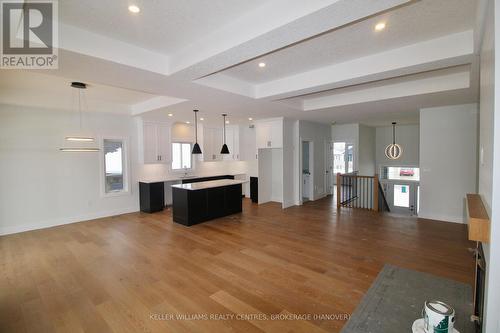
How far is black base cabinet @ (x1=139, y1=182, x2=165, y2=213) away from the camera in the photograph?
6.82 metres

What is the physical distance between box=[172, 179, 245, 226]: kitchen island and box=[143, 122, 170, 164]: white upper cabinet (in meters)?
1.78

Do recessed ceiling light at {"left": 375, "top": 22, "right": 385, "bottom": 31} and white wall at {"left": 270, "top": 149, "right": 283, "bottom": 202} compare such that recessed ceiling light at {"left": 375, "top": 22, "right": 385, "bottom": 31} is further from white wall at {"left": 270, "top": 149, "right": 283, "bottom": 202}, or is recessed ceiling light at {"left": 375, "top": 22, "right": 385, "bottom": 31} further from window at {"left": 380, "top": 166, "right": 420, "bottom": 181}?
window at {"left": 380, "top": 166, "right": 420, "bottom": 181}

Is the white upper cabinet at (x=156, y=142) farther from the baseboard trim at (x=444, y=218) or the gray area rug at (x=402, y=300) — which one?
the baseboard trim at (x=444, y=218)

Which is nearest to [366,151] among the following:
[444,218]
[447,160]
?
[447,160]

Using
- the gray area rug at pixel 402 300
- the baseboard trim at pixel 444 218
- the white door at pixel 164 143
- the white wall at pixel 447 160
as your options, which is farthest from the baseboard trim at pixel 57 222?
the white wall at pixel 447 160

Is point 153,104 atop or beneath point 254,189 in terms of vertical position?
atop

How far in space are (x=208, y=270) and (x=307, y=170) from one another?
5996 millimetres

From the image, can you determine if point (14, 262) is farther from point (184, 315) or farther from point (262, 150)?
point (262, 150)

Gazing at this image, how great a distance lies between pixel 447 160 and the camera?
18.6ft

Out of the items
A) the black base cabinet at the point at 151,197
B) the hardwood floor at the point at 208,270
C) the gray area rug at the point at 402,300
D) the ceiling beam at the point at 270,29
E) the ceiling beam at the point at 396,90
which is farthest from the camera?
the black base cabinet at the point at 151,197

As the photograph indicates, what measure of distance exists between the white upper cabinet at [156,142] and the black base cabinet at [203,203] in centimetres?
186

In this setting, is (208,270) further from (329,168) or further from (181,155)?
(329,168)

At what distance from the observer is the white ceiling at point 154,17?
2.17 metres
